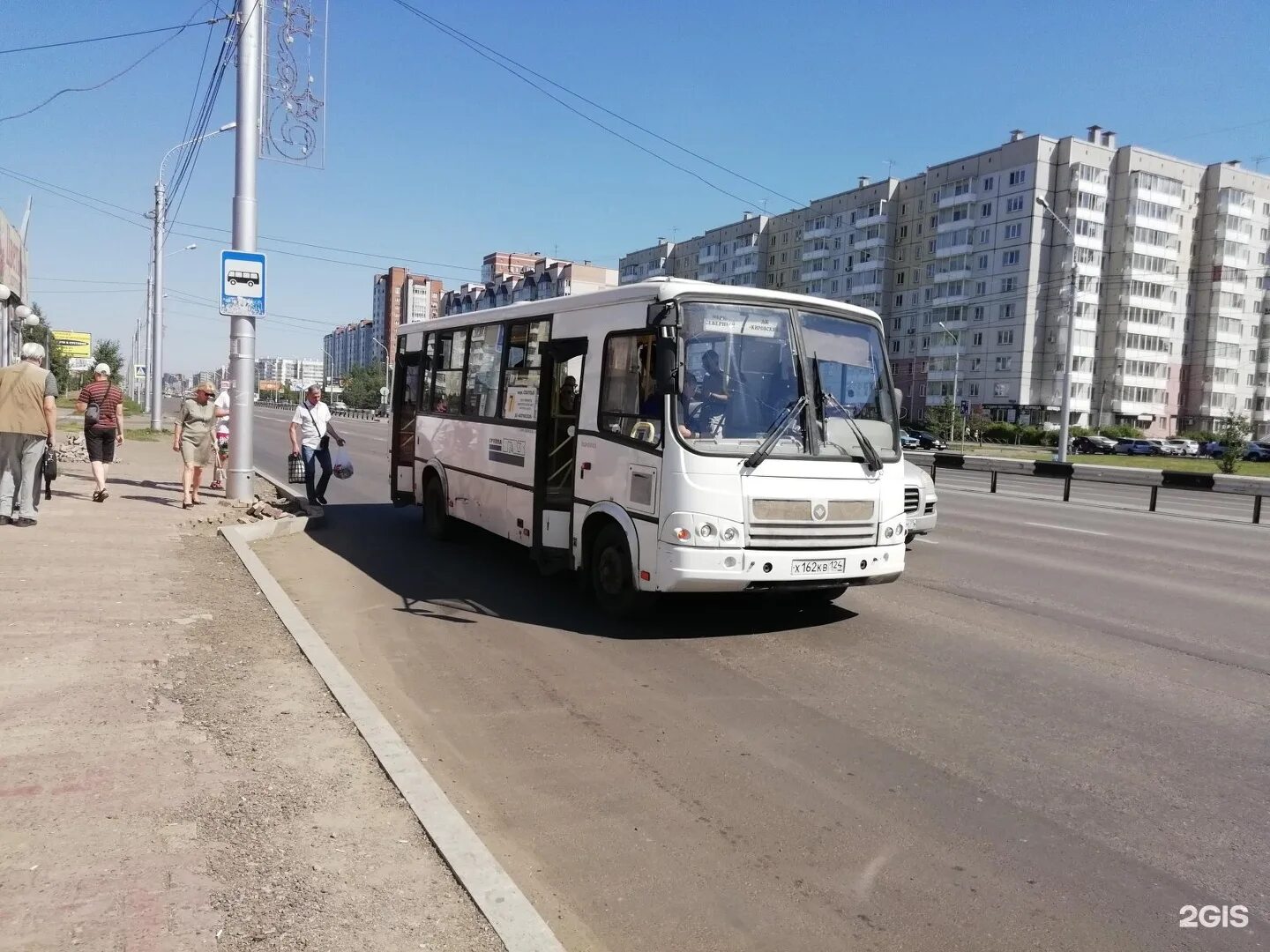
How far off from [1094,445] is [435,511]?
2764 inches

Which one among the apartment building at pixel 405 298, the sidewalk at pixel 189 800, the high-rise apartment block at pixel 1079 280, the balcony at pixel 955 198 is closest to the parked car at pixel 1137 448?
the high-rise apartment block at pixel 1079 280

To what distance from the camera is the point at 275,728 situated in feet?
16.9

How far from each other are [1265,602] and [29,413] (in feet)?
42.9

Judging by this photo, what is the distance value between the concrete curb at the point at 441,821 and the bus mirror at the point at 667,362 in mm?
3042

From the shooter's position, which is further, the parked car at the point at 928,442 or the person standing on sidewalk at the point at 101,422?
the parked car at the point at 928,442

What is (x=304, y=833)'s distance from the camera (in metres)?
3.94

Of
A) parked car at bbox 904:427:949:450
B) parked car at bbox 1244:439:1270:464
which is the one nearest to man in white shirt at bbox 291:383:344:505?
parked car at bbox 904:427:949:450

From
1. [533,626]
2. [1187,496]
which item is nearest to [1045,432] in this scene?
[1187,496]

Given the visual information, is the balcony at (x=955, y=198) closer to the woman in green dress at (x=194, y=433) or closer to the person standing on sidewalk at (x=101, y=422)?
the woman in green dress at (x=194, y=433)

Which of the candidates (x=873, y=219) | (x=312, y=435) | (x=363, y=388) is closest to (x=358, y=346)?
(x=363, y=388)

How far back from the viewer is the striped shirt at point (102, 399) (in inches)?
546

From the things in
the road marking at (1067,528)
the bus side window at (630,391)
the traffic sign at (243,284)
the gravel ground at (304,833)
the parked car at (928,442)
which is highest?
the traffic sign at (243,284)

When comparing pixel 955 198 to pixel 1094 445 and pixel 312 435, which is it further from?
pixel 312 435

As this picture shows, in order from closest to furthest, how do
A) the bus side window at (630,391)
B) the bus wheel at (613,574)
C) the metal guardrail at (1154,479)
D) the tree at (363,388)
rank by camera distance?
the bus side window at (630,391), the bus wheel at (613,574), the metal guardrail at (1154,479), the tree at (363,388)
